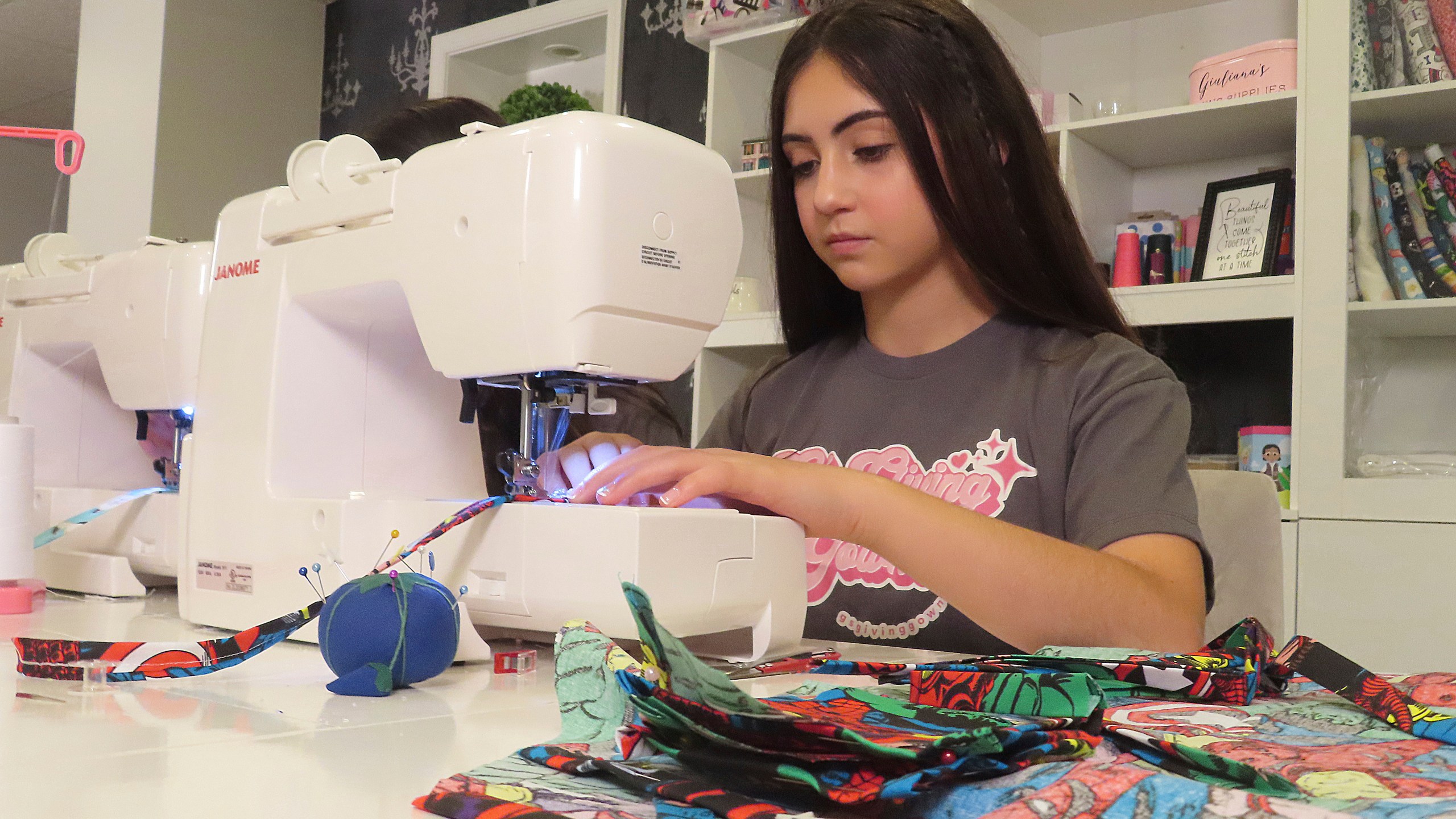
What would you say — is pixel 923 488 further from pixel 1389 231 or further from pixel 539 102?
pixel 539 102

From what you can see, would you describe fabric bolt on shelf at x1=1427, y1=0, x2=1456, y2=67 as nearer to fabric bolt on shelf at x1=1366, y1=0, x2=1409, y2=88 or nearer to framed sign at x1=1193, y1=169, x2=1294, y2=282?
fabric bolt on shelf at x1=1366, y1=0, x2=1409, y2=88

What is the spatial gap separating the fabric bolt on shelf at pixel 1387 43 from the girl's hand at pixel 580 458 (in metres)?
1.65

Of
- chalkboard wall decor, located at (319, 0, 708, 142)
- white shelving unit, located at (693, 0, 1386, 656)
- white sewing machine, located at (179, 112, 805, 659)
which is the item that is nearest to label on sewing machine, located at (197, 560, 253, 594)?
white sewing machine, located at (179, 112, 805, 659)

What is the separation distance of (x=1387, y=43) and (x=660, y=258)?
68.2 inches

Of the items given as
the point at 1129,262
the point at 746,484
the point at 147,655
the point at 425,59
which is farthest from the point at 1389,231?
the point at 425,59

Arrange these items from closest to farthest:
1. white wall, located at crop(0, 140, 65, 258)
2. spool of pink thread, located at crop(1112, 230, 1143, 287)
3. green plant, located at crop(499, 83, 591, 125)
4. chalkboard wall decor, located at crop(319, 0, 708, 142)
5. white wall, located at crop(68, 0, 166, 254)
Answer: spool of pink thread, located at crop(1112, 230, 1143, 287) → green plant, located at crop(499, 83, 591, 125) → chalkboard wall decor, located at crop(319, 0, 708, 142) → white wall, located at crop(68, 0, 166, 254) → white wall, located at crop(0, 140, 65, 258)

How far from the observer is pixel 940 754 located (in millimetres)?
389

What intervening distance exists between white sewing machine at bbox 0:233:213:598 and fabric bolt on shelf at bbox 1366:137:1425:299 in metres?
1.87

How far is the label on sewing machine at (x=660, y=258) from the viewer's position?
87 centimetres

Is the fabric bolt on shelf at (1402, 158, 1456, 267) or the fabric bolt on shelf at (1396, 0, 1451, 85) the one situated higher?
the fabric bolt on shelf at (1396, 0, 1451, 85)

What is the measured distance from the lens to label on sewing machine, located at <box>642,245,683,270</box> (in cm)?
87

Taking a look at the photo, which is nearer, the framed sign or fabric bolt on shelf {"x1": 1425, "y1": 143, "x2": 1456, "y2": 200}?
fabric bolt on shelf {"x1": 1425, "y1": 143, "x2": 1456, "y2": 200}

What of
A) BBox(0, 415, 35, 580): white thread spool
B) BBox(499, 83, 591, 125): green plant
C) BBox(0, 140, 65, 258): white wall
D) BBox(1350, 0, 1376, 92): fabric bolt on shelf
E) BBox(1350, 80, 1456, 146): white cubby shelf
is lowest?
BBox(0, 415, 35, 580): white thread spool

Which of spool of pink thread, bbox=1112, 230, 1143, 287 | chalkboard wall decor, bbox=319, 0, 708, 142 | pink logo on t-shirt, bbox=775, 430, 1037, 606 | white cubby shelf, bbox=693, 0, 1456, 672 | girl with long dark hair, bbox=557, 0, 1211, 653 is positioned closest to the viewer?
girl with long dark hair, bbox=557, 0, 1211, 653
